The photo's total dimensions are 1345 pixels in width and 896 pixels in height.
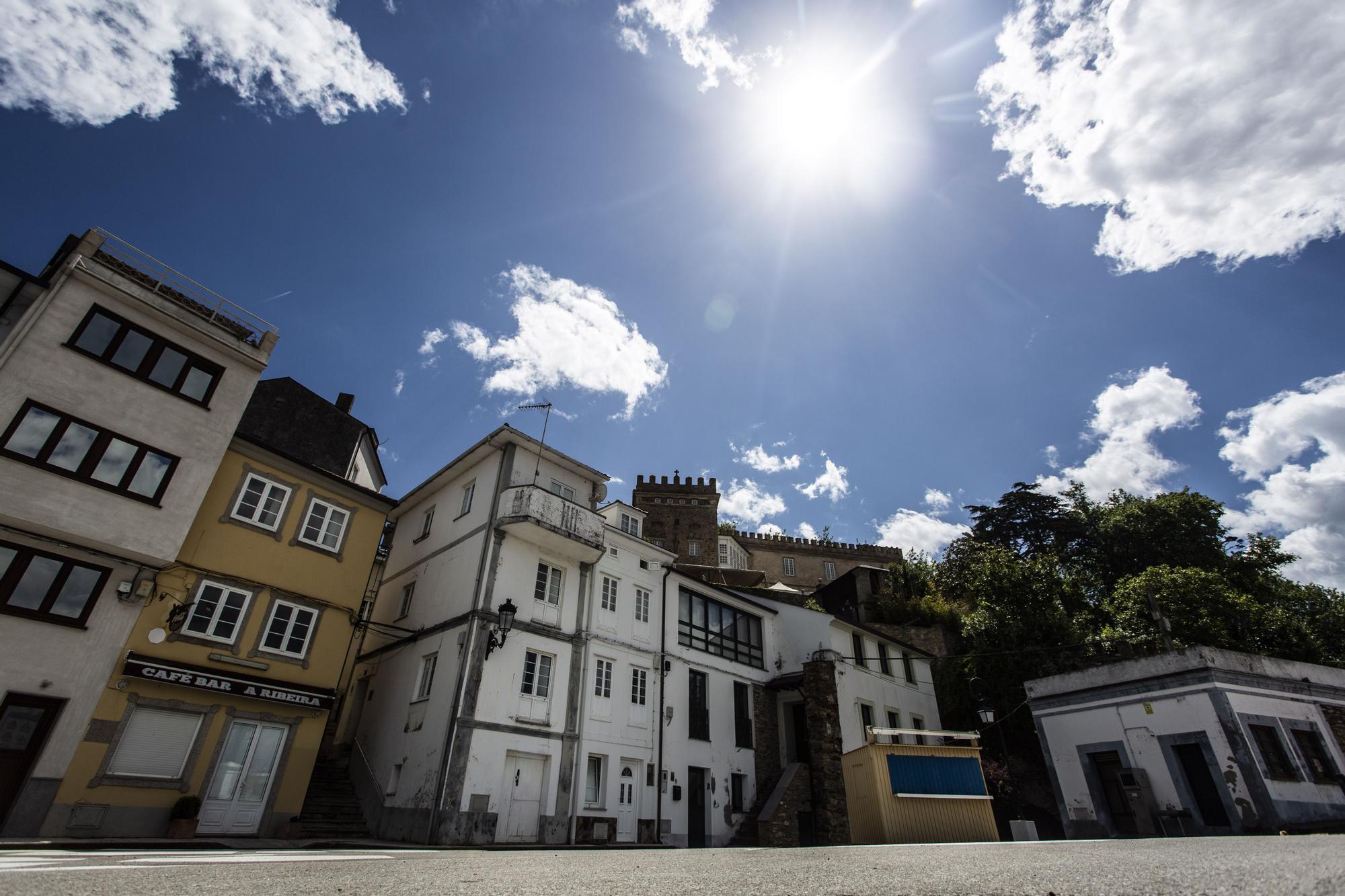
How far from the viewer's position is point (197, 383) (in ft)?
49.0

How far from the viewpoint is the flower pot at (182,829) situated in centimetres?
1188

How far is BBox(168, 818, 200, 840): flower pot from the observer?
1188 cm

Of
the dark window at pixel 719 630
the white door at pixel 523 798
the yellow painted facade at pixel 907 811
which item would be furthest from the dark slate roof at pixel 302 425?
the yellow painted facade at pixel 907 811

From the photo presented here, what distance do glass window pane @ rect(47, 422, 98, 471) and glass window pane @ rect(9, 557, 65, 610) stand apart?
6.23 ft

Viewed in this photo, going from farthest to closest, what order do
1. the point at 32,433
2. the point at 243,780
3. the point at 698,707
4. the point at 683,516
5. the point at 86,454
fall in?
the point at 683,516 → the point at 698,707 → the point at 243,780 → the point at 86,454 → the point at 32,433

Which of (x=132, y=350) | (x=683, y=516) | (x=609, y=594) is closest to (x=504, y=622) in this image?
(x=609, y=594)

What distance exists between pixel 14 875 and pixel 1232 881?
613 cm

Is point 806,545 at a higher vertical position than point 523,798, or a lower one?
higher

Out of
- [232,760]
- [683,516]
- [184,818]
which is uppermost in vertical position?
[683,516]

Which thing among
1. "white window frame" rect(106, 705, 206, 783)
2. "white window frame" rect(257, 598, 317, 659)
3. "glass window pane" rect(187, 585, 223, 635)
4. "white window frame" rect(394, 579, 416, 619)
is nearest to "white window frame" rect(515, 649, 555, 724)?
"white window frame" rect(394, 579, 416, 619)

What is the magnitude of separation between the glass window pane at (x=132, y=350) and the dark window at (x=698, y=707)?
1831 cm

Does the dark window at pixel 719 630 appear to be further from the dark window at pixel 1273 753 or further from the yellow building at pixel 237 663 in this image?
the dark window at pixel 1273 753

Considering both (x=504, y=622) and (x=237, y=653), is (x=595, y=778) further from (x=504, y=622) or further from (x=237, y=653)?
(x=237, y=653)

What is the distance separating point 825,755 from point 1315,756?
12904mm
